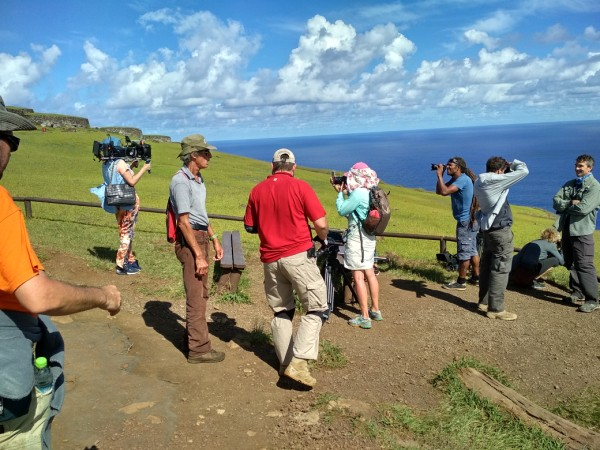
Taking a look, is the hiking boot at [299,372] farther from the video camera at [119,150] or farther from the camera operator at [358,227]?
the video camera at [119,150]

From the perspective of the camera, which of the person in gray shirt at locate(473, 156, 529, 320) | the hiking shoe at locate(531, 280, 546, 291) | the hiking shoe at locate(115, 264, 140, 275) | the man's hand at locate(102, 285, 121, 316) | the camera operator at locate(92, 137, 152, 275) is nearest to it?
the man's hand at locate(102, 285, 121, 316)

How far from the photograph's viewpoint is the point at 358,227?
21.8ft

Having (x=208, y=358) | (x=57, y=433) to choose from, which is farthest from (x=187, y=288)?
(x=57, y=433)

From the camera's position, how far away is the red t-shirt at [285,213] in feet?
16.2

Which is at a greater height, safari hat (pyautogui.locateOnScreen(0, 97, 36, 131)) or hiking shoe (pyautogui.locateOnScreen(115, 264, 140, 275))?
safari hat (pyautogui.locateOnScreen(0, 97, 36, 131))

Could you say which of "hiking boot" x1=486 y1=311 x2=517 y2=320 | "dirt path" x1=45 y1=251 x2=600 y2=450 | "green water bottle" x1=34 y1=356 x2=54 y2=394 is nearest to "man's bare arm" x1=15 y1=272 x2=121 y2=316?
"green water bottle" x1=34 y1=356 x2=54 y2=394

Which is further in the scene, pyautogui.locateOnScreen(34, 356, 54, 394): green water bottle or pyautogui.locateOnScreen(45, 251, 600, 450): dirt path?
pyautogui.locateOnScreen(45, 251, 600, 450): dirt path

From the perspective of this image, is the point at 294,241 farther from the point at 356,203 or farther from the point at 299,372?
the point at 356,203

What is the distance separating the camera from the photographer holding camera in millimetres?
7574

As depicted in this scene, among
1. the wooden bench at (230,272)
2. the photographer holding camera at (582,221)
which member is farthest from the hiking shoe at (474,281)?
the wooden bench at (230,272)

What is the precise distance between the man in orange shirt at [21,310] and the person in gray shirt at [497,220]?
583cm

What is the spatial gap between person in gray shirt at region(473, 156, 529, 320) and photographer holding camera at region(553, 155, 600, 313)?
1156mm

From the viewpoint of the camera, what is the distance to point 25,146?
35.4 metres

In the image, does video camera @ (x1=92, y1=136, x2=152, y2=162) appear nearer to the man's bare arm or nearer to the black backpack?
the black backpack
